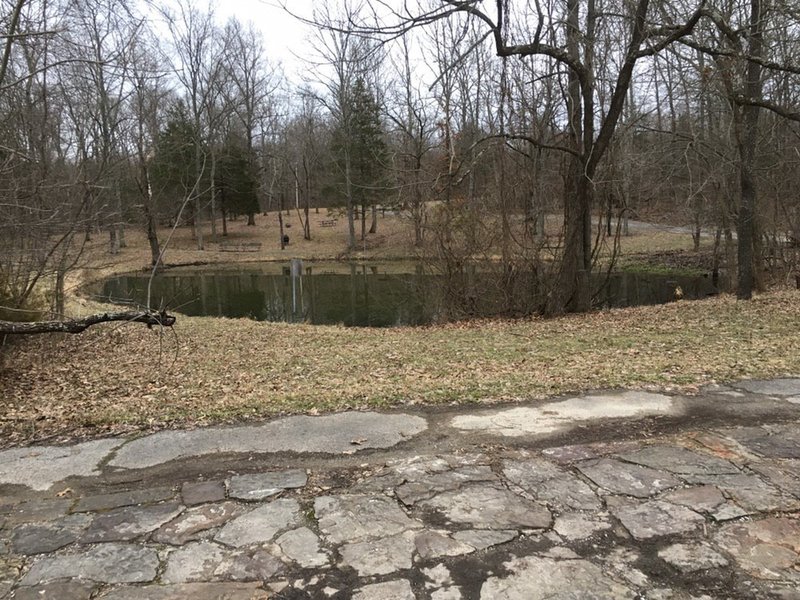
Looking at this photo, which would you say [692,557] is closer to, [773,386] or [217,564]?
[217,564]

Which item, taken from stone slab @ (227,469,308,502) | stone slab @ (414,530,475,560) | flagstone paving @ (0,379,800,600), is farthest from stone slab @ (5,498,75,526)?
stone slab @ (414,530,475,560)

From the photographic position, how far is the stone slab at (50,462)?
3.91 metres

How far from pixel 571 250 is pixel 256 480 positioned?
35.5 ft

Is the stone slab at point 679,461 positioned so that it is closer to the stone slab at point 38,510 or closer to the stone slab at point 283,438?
the stone slab at point 283,438

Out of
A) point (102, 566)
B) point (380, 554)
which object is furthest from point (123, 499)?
point (380, 554)

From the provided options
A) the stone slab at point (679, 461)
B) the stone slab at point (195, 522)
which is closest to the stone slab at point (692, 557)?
the stone slab at point (679, 461)

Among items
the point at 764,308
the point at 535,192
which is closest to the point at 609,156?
the point at 535,192

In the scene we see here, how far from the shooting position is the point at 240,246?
40188 millimetres

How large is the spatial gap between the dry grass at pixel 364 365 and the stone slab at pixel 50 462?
0.35 m

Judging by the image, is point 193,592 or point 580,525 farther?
point 580,525

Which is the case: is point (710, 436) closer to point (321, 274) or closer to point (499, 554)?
point (499, 554)

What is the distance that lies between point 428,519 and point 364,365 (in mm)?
5080

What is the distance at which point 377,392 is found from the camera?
5.86 metres

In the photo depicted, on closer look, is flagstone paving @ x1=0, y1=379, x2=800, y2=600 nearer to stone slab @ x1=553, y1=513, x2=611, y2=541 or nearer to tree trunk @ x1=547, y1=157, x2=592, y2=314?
stone slab @ x1=553, y1=513, x2=611, y2=541
